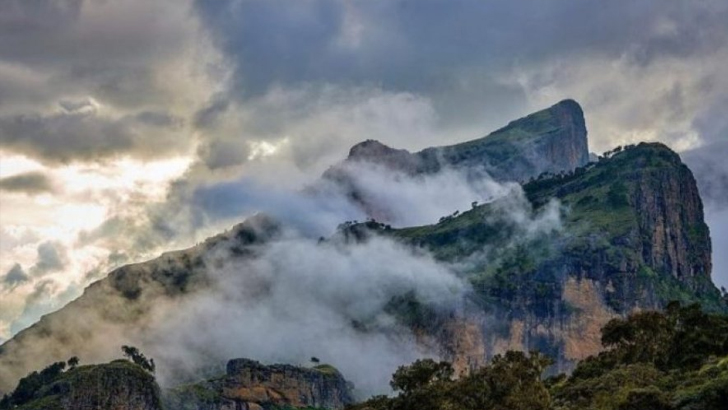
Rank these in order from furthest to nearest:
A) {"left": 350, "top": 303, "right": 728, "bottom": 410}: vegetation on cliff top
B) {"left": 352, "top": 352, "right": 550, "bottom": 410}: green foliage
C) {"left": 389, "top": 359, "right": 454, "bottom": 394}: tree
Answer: {"left": 389, "top": 359, "right": 454, "bottom": 394}: tree, {"left": 352, "top": 352, "right": 550, "bottom": 410}: green foliage, {"left": 350, "top": 303, "right": 728, "bottom": 410}: vegetation on cliff top

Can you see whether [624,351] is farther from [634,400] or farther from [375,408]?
[634,400]

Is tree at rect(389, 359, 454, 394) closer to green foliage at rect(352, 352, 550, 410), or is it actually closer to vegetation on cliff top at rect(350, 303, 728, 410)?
green foliage at rect(352, 352, 550, 410)

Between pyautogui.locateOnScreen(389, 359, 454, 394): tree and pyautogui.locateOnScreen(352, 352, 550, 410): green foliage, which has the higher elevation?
pyautogui.locateOnScreen(389, 359, 454, 394): tree

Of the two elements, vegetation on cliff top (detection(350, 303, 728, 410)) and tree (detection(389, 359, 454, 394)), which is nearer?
vegetation on cliff top (detection(350, 303, 728, 410))

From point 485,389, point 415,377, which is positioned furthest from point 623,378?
point 415,377

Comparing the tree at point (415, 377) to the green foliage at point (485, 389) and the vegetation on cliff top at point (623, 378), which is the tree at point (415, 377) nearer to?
the green foliage at point (485, 389)

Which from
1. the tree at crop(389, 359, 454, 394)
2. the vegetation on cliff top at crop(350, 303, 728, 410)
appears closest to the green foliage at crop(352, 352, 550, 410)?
the tree at crop(389, 359, 454, 394)

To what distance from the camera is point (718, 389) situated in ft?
336

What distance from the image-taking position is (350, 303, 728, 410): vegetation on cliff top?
378 ft

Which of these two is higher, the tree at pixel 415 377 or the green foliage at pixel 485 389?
the tree at pixel 415 377

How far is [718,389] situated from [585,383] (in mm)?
53357

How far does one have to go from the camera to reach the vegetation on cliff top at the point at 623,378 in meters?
115

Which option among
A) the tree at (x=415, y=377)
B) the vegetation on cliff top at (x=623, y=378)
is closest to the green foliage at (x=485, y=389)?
the tree at (x=415, y=377)

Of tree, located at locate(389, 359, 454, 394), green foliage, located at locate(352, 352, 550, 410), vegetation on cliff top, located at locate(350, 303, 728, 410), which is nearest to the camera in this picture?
vegetation on cliff top, located at locate(350, 303, 728, 410)
